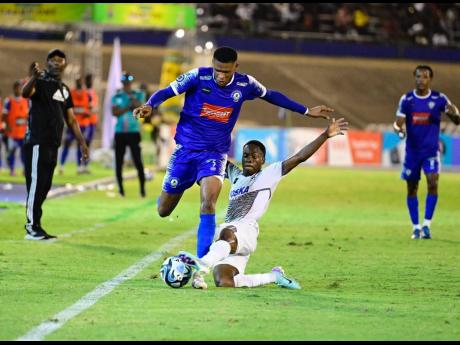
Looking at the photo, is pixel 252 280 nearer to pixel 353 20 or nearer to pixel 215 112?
Result: pixel 215 112

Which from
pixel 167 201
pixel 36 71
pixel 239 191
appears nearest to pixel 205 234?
pixel 239 191

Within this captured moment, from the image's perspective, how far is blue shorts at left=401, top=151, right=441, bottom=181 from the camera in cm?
1625

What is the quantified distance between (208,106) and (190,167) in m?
0.65

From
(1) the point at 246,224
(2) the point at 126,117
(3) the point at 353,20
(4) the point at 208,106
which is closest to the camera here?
(1) the point at 246,224

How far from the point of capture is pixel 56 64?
14.0 metres

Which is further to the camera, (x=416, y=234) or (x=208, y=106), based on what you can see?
(x=416, y=234)

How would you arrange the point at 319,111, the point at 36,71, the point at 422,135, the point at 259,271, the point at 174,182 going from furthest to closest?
1. the point at 422,135
2. the point at 36,71
3. the point at 174,182
4. the point at 259,271
5. the point at 319,111

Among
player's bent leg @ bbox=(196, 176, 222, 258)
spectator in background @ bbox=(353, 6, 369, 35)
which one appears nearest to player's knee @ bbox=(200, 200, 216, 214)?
player's bent leg @ bbox=(196, 176, 222, 258)

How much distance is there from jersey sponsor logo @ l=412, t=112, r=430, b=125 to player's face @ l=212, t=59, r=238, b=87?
5.84 metres

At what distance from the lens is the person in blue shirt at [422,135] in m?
16.2

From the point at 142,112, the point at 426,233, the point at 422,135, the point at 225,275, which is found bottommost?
the point at 225,275

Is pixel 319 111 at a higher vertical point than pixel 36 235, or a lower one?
higher

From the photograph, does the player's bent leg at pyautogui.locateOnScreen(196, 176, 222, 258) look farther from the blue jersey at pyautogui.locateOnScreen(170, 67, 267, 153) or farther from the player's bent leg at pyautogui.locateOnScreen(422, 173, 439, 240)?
the player's bent leg at pyautogui.locateOnScreen(422, 173, 439, 240)

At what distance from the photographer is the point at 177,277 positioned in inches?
379
